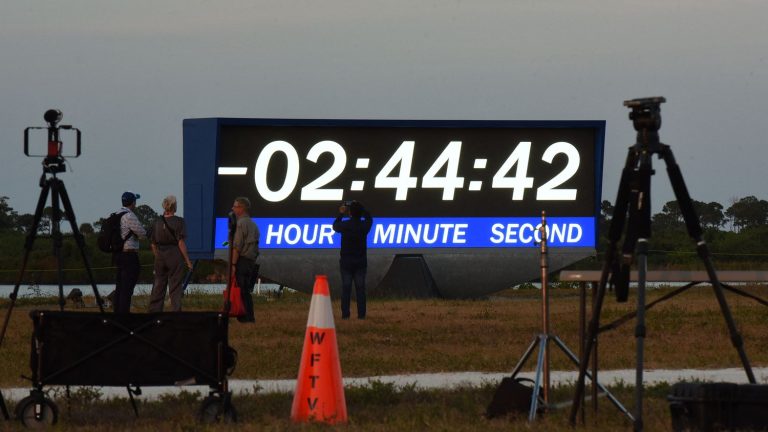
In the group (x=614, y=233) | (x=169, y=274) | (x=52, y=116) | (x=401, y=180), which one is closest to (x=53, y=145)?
(x=52, y=116)

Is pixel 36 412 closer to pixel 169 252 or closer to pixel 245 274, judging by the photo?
pixel 169 252

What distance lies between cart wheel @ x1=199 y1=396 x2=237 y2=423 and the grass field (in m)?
0.11

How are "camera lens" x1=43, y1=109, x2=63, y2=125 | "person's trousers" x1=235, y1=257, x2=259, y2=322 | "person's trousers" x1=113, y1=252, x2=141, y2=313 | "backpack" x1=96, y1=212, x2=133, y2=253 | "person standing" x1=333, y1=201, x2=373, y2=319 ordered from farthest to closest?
"person standing" x1=333, y1=201, x2=373, y2=319 → "person's trousers" x1=235, y1=257, x2=259, y2=322 → "person's trousers" x1=113, y1=252, x2=141, y2=313 → "backpack" x1=96, y1=212, x2=133, y2=253 → "camera lens" x1=43, y1=109, x2=63, y2=125

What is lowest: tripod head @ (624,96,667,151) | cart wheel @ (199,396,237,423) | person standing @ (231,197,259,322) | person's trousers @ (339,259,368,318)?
cart wheel @ (199,396,237,423)

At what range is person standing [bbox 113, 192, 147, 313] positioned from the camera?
739 inches

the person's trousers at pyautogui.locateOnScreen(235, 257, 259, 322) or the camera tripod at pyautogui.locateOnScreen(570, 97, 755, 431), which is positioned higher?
the camera tripod at pyautogui.locateOnScreen(570, 97, 755, 431)

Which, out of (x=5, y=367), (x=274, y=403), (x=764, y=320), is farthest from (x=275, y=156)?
(x=274, y=403)

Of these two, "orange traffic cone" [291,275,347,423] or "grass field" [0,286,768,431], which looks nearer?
"orange traffic cone" [291,275,347,423]

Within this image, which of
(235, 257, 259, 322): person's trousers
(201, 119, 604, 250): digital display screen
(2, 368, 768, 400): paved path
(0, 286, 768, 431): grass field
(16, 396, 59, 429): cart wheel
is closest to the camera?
(16, 396, 59, 429): cart wheel

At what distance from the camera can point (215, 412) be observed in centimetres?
1042

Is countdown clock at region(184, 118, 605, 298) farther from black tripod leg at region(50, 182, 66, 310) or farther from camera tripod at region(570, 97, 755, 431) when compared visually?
camera tripod at region(570, 97, 755, 431)

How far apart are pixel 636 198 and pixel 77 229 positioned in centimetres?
473

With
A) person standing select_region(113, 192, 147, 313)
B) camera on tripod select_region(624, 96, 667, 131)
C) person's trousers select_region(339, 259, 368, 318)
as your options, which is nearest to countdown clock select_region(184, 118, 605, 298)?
person's trousers select_region(339, 259, 368, 318)

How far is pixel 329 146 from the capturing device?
32656 millimetres
